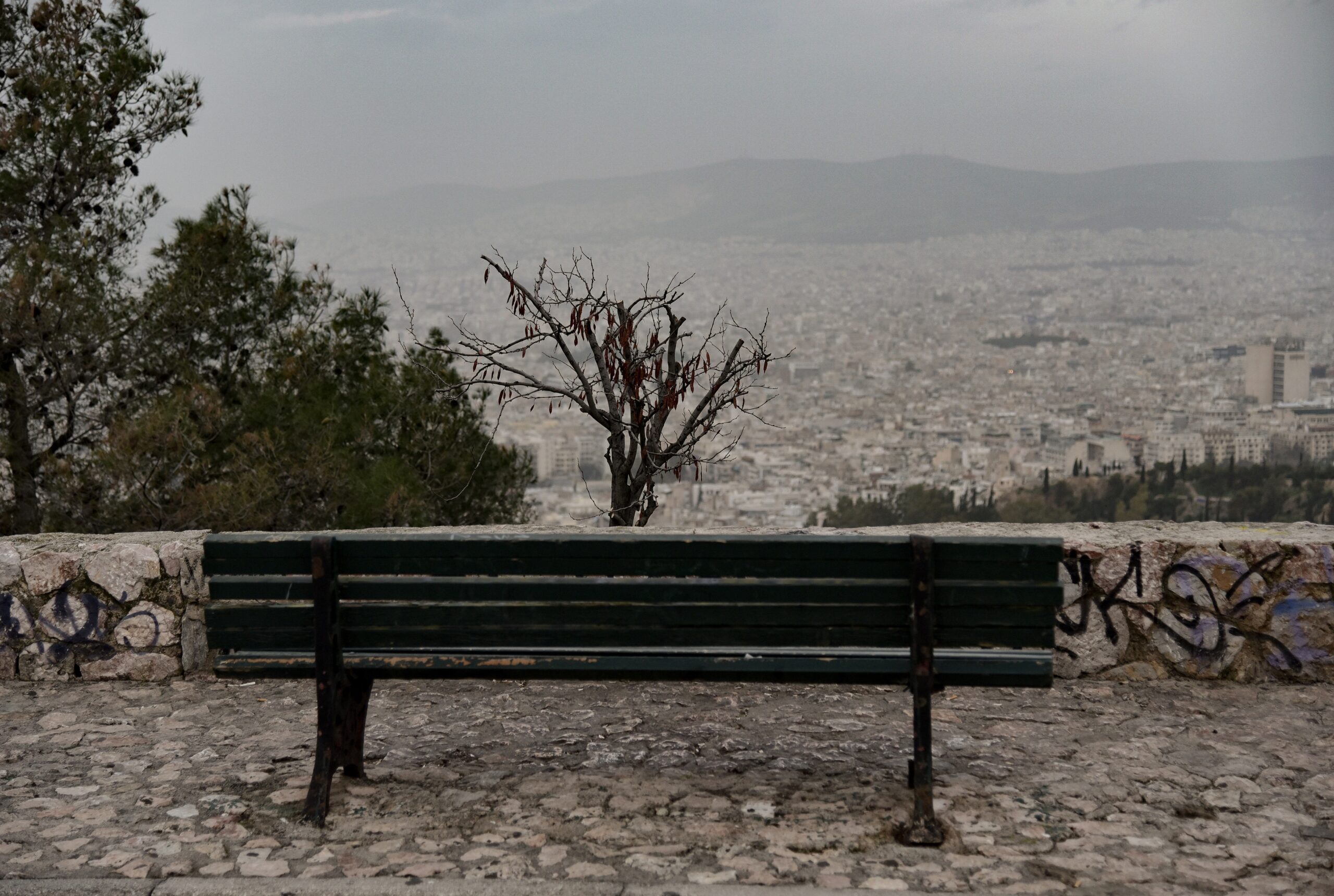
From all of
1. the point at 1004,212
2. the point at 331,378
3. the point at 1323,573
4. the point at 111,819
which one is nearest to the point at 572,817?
the point at 111,819

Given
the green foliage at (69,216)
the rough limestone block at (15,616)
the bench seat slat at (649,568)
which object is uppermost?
the green foliage at (69,216)

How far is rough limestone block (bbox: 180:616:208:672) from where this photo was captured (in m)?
3.87

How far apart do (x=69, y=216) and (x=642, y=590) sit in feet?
28.2

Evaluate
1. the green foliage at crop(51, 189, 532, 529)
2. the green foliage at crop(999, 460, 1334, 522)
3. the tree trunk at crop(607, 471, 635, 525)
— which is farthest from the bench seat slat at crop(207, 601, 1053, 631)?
the green foliage at crop(999, 460, 1334, 522)

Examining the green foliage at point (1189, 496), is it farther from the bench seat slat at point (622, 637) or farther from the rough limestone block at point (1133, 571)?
the bench seat slat at point (622, 637)

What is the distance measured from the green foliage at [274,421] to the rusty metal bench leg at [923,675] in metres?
6.13

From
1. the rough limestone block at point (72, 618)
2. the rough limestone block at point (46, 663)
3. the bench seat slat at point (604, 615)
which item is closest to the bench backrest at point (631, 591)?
the bench seat slat at point (604, 615)

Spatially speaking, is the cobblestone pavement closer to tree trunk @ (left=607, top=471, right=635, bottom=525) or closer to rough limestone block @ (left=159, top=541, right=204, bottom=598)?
rough limestone block @ (left=159, top=541, right=204, bottom=598)

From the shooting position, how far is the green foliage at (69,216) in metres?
8.48

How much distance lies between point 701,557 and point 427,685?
157cm

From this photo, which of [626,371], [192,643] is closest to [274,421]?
[626,371]

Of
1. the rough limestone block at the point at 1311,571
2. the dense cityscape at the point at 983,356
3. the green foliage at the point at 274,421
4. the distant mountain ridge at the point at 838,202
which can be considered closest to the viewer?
the rough limestone block at the point at 1311,571

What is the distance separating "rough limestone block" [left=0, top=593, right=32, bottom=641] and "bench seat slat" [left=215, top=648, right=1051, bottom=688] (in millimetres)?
1518

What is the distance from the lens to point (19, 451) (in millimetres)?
8711
